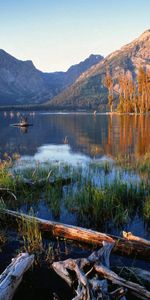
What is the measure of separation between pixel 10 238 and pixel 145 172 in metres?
11.3

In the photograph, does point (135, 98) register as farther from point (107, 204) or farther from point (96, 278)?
point (96, 278)

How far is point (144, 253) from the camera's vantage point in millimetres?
9180

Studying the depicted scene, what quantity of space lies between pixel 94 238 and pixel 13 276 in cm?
305

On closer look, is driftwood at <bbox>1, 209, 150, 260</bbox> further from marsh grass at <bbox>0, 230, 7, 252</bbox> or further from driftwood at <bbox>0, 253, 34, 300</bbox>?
driftwood at <bbox>0, 253, 34, 300</bbox>

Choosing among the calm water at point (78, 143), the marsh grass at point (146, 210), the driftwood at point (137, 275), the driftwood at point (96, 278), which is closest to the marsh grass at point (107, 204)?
the marsh grass at point (146, 210)

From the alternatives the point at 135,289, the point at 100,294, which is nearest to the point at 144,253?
the point at 135,289

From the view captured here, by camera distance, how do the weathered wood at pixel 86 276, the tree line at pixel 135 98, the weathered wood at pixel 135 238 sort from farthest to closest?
the tree line at pixel 135 98 → the weathered wood at pixel 135 238 → the weathered wood at pixel 86 276

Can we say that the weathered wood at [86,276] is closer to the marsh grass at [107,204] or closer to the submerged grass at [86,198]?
the submerged grass at [86,198]

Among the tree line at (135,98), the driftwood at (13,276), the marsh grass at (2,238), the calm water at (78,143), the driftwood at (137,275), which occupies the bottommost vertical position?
the calm water at (78,143)

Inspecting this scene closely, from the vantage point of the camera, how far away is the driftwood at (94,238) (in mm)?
9234

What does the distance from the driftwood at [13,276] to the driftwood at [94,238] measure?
80.6 inches

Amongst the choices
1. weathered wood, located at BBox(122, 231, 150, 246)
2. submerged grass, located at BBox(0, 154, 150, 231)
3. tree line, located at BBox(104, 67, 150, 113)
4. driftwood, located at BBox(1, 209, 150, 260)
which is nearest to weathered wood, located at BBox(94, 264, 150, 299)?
driftwood, located at BBox(1, 209, 150, 260)

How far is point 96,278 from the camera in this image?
23.3ft

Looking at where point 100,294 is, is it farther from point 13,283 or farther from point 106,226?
point 106,226
